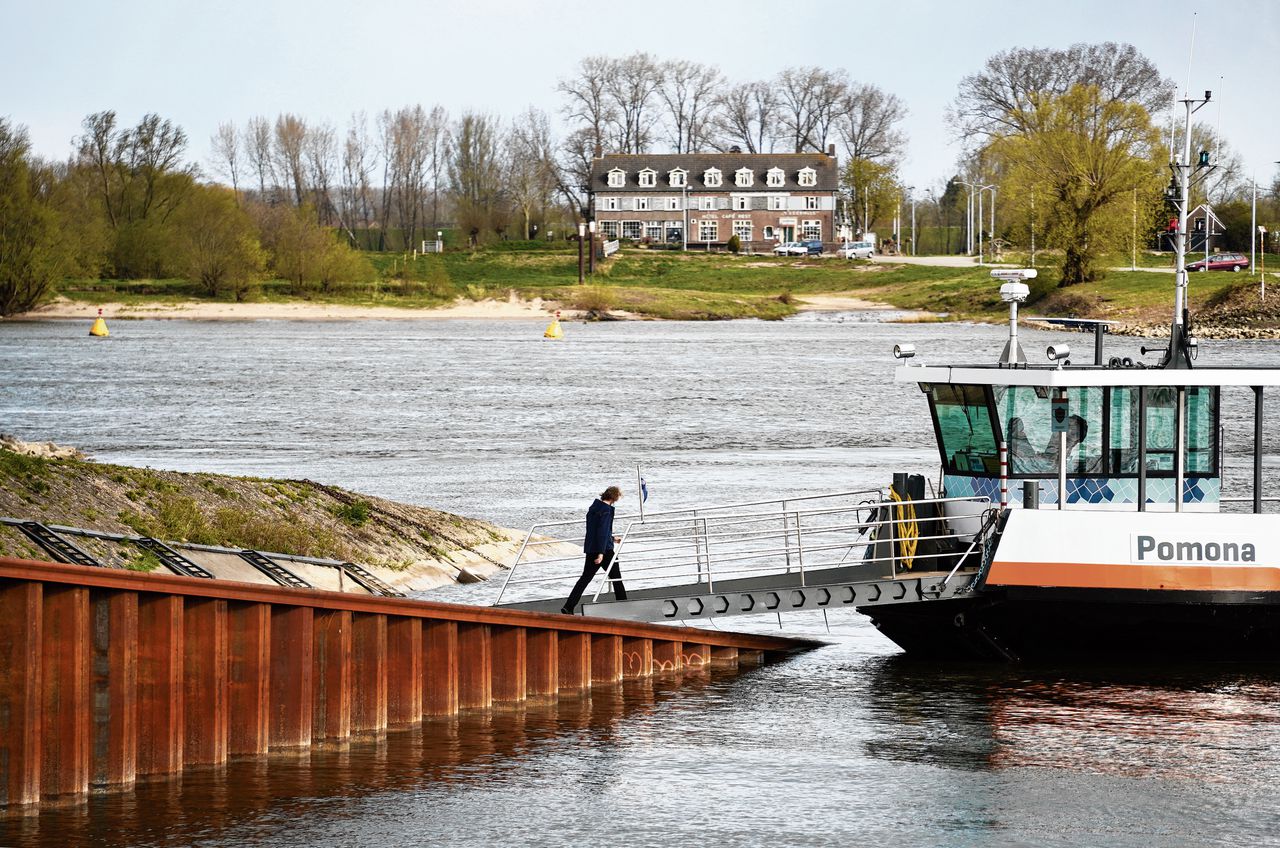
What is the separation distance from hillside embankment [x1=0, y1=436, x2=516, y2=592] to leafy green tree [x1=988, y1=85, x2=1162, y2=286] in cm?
7959

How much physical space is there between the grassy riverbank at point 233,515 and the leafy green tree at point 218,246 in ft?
331

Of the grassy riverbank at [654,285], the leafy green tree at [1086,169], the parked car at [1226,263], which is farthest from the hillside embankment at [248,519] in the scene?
the parked car at [1226,263]

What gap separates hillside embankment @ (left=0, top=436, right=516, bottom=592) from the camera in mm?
23000

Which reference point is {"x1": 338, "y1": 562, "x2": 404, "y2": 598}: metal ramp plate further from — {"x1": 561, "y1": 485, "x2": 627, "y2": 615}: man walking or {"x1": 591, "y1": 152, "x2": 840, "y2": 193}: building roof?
{"x1": 591, "y1": 152, "x2": 840, "y2": 193}: building roof

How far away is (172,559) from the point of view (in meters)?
18.0

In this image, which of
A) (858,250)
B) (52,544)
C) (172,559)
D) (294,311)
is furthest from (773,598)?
(858,250)

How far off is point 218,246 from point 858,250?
178ft

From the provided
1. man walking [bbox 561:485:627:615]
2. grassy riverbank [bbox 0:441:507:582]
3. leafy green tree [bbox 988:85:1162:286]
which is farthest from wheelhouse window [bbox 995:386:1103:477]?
leafy green tree [bbox 988:85:1162:286]

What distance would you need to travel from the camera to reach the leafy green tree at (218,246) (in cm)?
12644

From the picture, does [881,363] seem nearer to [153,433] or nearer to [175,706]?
[153,433]

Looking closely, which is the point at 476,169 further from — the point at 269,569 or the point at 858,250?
the point at 269,569

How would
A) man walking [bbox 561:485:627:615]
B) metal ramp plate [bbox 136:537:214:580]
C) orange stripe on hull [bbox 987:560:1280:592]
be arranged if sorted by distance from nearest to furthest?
metal ramp plate [bbox 136:537:214:580] → man walking [bbox 561:485:627:615] → orange stripe on hull [bbox 987:560:1280:592]

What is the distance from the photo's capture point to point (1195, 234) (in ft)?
66.4

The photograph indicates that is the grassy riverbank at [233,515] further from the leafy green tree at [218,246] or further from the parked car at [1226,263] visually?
the leafy green tree at [218,246]
